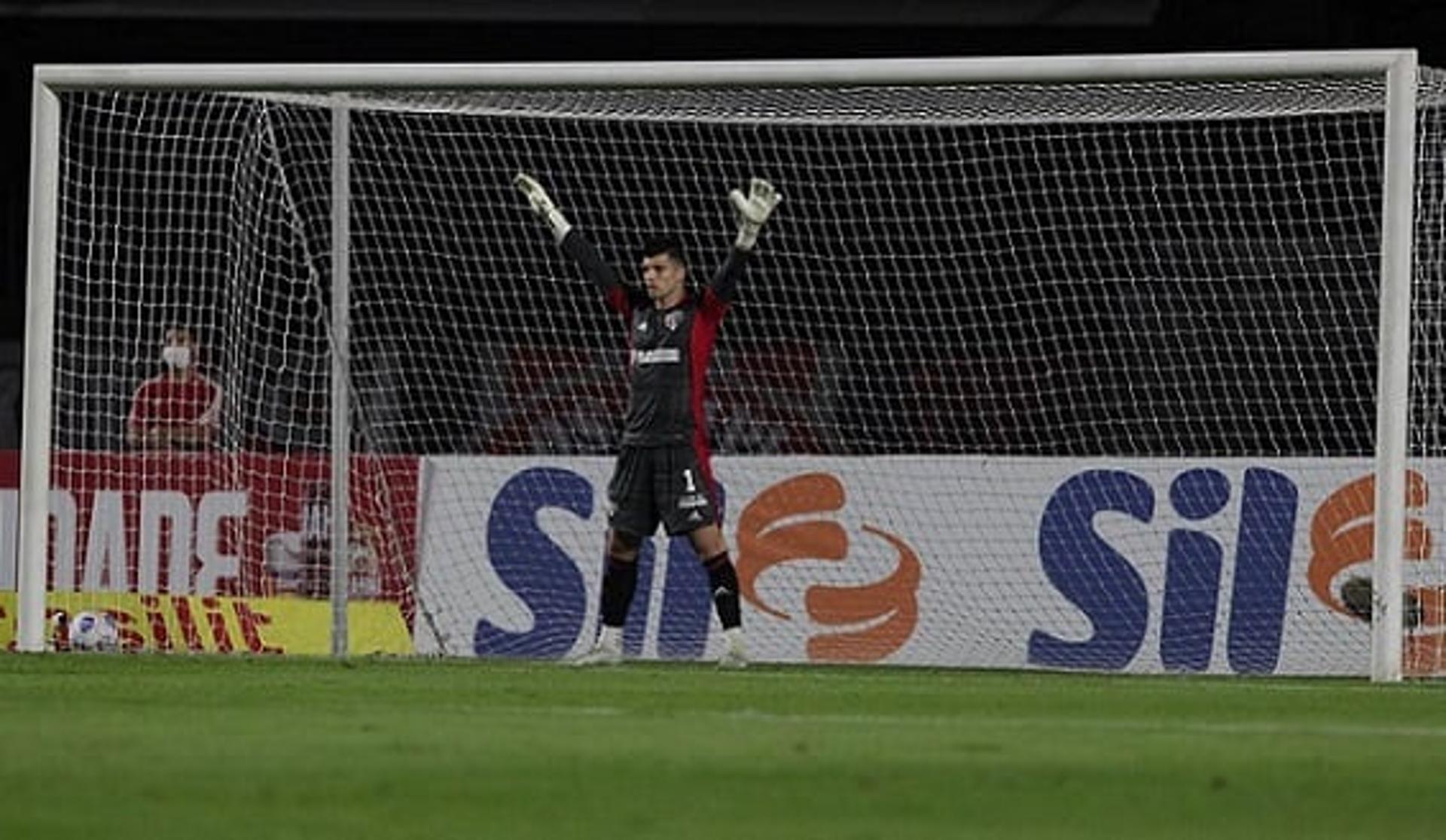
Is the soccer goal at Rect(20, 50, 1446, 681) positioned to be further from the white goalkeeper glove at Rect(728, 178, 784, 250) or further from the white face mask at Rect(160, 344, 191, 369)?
the white goalkeeper glove at Rect(728, 178, 784, 250)

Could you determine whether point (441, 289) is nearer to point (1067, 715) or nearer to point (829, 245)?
point (829, 245)

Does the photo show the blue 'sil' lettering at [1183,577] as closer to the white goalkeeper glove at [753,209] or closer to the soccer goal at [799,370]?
the soccer goal at [799,370]

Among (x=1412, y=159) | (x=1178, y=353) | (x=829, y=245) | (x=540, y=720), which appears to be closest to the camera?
(x=540, y=720)

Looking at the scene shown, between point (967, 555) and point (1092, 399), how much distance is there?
212cm

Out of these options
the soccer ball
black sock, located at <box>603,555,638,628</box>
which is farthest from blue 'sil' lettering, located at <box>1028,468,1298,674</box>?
the soccer ball

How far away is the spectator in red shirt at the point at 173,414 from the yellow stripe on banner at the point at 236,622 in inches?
33.8

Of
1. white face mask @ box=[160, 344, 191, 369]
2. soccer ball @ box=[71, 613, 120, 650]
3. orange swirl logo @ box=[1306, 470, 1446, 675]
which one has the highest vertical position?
white face mask @ box=[160, 344, 191, 369]

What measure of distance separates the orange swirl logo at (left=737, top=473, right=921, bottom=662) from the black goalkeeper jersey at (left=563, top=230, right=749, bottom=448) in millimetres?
2517

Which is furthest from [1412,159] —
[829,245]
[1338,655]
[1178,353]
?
[829,245]

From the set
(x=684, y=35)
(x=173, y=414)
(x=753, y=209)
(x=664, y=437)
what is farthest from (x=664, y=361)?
(x=684, y=35)

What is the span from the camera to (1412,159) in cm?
1573

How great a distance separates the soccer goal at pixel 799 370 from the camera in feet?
56.6

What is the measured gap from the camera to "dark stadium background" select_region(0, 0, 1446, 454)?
2581cm

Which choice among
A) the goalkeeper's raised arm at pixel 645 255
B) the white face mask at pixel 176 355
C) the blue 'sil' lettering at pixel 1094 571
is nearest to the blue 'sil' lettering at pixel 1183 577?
the blue 'sil' lettering at pixel 1094 571
